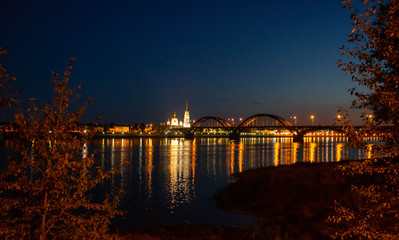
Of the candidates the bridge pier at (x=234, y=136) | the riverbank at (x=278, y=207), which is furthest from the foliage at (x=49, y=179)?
the bridge pier at (x=234, y=136)

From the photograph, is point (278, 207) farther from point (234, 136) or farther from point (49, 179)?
point (234, 136)

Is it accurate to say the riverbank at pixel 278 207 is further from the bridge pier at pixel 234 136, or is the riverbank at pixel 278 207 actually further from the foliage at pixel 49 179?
the bridge pier at pixel 234 136

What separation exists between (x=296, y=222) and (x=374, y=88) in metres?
11.2

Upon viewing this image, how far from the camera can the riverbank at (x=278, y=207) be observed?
1325 cm

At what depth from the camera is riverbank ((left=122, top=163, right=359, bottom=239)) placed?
1325 centimetres

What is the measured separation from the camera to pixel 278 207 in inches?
733

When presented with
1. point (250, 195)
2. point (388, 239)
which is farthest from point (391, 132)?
point (250, 195)

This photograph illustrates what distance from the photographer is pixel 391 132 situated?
5.94 meters

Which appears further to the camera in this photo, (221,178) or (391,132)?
(221,178)

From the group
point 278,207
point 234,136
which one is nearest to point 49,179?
point 278,207

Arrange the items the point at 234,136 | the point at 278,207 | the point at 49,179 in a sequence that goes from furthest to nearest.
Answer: the point at 234,136, the point at 278,207, the point at 49,179

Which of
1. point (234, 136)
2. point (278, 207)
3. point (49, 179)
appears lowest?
point (278, 207)

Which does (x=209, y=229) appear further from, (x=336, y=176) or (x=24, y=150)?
(x=336, y=176)

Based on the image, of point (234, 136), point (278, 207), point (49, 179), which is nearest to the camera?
point (49, 179)
